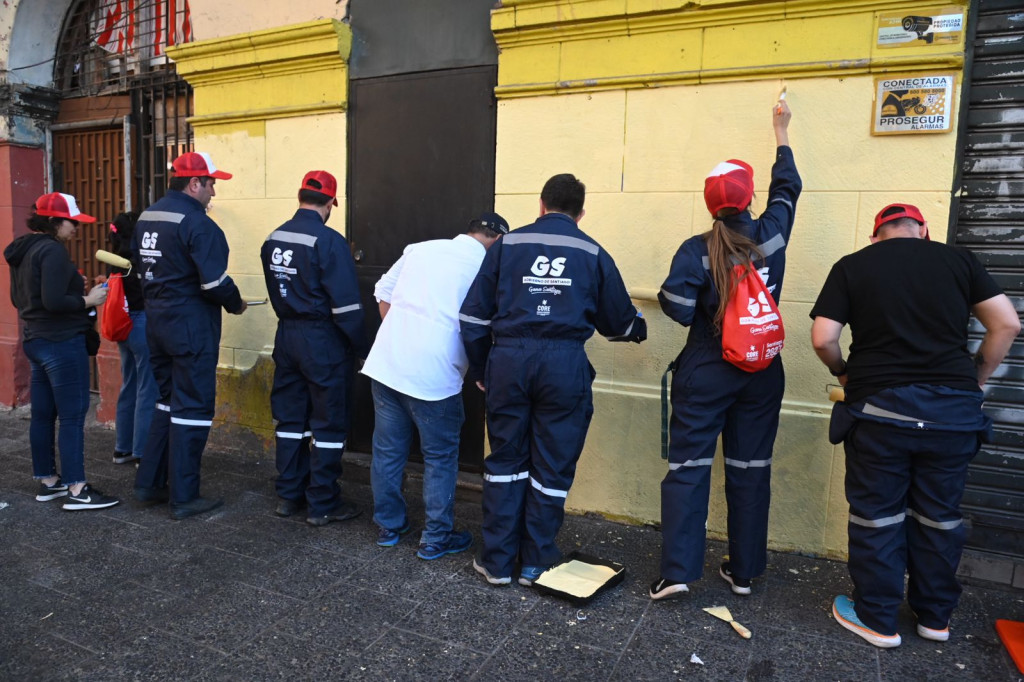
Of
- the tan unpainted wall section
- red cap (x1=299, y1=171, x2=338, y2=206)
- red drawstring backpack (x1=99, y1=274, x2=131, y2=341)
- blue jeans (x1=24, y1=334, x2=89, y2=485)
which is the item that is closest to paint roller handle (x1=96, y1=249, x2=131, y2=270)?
red drawstring backpack (x1=99, y1=274, x2=131, y2=341)

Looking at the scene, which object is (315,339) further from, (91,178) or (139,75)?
(91,178)

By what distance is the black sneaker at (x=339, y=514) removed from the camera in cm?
429

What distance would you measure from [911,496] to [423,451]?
7.38 feet

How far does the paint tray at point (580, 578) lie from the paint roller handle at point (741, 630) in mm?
585

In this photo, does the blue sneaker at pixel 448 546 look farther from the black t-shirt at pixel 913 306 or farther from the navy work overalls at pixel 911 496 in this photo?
the black t-shirt at pixel 913 306

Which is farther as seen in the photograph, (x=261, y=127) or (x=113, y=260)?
(x=261, y=127)

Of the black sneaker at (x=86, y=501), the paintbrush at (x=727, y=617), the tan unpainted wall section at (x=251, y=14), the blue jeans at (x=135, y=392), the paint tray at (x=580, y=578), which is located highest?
the tan unpainted wall section at (x=251, y=14)

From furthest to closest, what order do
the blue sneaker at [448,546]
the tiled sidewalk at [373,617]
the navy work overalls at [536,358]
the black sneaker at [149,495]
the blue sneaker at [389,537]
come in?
the black sneaker at [149,495]
the blue sneaker at [389,537]
the blue sneaker at [448,546]
the navy work overalls at [536,358]
the tiled sidewalk at [373,617]

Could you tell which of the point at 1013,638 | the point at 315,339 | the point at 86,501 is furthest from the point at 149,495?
the point at 1013,638

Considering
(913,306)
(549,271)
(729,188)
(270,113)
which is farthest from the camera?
(270,113)

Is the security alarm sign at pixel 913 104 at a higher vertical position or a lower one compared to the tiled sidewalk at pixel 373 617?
higher

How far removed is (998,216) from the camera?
357 cm

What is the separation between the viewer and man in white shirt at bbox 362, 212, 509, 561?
3.72 meters

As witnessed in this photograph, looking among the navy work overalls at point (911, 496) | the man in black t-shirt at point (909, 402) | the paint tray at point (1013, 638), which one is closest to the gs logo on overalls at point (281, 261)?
the man in black t-shirt at point (909, 402)
